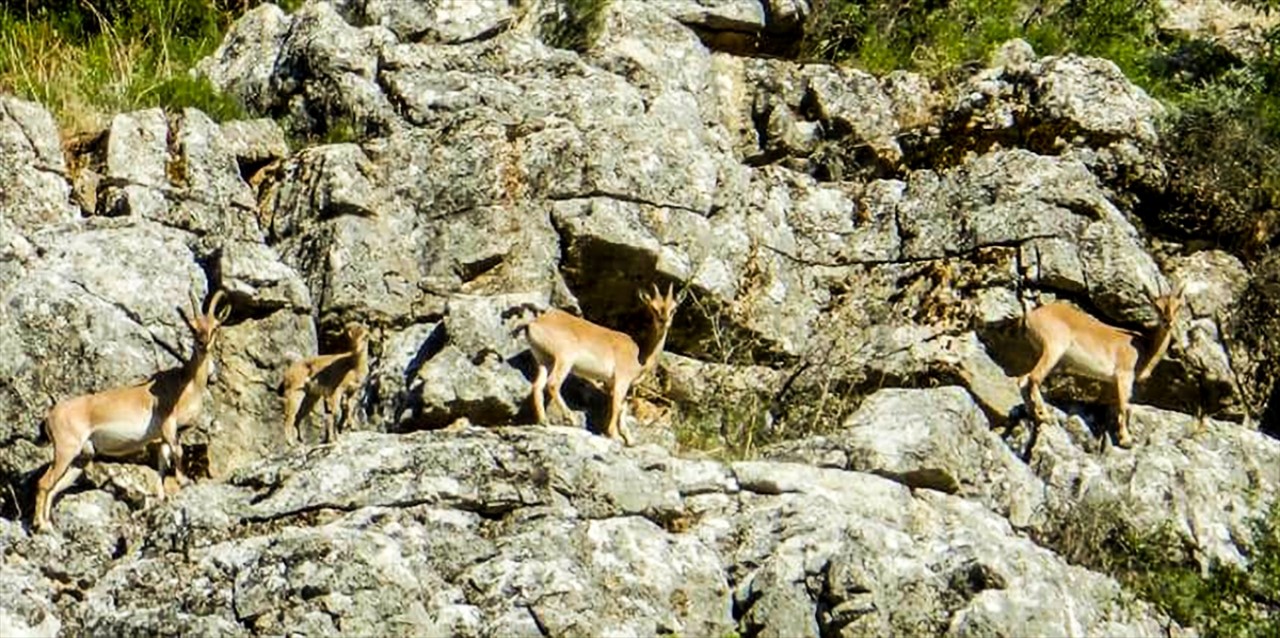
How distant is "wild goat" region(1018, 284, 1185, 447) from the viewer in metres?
19.3

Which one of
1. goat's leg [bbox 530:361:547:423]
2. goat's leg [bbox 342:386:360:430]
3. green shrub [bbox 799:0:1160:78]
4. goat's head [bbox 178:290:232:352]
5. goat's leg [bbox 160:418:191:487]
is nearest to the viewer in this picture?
goat's leg [bbox 160:418:191:487]

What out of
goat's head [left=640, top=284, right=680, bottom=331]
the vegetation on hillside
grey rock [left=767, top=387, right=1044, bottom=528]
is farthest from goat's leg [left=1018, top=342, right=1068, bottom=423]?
the vegetation on hillside

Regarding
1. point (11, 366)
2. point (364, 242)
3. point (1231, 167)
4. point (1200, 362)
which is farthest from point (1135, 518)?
point (11, 366)

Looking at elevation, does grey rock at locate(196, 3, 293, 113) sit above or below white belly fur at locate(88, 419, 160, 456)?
above

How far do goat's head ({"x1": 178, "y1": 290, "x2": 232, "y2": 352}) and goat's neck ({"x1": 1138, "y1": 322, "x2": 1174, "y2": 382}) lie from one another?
21.6 feet

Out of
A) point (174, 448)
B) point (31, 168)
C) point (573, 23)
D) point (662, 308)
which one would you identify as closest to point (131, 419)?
point (174, 448)

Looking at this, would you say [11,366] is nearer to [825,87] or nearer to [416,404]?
[416,404]

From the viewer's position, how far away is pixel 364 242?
62.7 feet

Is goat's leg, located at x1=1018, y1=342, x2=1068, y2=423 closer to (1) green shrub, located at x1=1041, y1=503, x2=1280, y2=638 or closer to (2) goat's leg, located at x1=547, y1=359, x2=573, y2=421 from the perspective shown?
(1) green shrub, located at x1=1041, y1=503, x2=1280, y2=638

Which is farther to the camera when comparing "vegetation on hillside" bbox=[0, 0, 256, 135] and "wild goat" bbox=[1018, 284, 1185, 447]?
"vegetation on hillside" bbox=[0, 0, 256, 135]

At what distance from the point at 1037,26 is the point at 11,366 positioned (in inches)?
410

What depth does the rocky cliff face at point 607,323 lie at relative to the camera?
1591 cm

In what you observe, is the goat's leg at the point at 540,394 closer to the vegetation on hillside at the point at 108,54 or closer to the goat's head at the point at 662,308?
the goat's head at the point at 662,308

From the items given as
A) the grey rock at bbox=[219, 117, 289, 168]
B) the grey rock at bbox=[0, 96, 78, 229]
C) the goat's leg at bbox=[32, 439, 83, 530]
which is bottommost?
the goat's leg at bbox=[32, 439, 83, 530]
